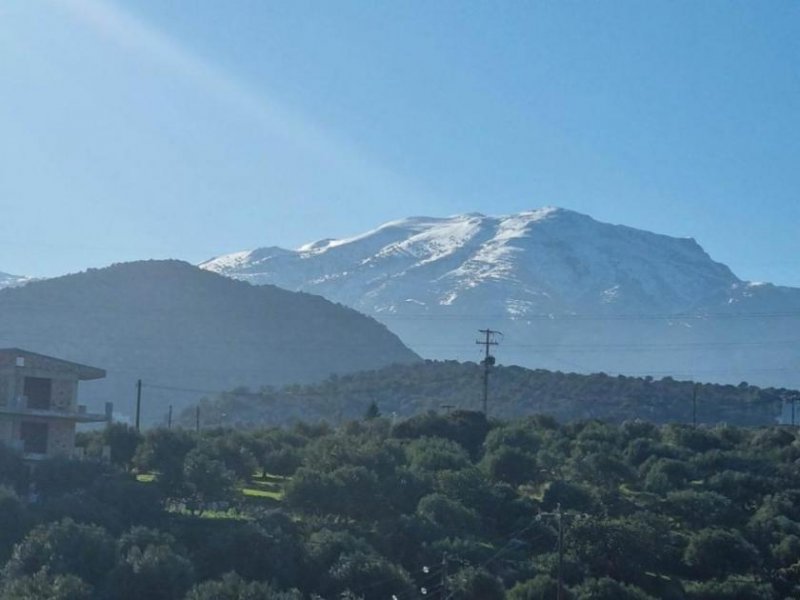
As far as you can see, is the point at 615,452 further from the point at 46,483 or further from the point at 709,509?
the point at 46,483

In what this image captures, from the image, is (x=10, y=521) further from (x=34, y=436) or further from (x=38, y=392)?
(x=38, y=392)

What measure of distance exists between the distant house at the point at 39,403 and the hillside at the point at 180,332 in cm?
5456

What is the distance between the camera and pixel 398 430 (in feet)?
250

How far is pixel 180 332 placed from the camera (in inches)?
5320

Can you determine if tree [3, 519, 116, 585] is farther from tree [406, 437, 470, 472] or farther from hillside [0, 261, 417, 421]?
hillside [0, 261, 417, 421]

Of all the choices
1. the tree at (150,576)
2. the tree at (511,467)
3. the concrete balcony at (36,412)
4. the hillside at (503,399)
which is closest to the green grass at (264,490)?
the concrete balcony at (36,412)

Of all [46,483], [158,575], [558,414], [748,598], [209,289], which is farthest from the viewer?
[209,289]

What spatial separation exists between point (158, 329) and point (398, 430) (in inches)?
2431

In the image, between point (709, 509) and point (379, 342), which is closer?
point (709, 509)

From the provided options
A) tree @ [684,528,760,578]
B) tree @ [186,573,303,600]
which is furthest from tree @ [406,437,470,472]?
tree @ [186,573,303,600]

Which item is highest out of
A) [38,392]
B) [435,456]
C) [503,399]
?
[503,399]

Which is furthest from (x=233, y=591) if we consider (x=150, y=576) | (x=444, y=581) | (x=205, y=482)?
(x=205, y=482)

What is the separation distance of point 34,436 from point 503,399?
61.4 meters

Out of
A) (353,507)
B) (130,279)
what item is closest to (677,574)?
(353,507)
